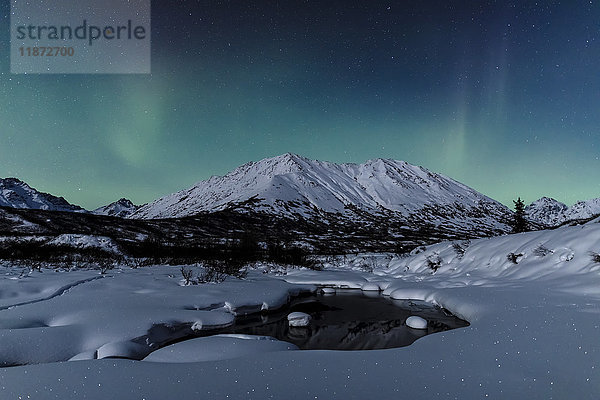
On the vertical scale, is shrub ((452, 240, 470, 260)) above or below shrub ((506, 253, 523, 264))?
below

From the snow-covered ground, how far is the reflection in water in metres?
0.64

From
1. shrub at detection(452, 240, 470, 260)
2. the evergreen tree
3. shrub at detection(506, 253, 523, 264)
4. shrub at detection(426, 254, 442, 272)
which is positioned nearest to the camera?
shrub at detection(506, 253, 523, 264)

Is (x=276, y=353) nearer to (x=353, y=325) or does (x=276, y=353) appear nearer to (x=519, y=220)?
(x=353, y=325)

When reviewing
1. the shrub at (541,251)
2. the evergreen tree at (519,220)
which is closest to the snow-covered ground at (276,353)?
the shrub at (541,251)

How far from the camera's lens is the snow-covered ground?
3.44 metres

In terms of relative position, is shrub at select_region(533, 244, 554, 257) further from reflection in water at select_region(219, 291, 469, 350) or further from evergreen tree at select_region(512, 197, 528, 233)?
evergreen tree at select_region(512, 197, 528, 233)

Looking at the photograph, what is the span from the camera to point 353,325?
8.62 meters

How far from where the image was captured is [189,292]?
954 centimetres

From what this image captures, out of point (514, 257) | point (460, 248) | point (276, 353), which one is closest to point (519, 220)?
point (460, 248)

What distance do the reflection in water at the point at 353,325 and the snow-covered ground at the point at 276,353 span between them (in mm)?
641

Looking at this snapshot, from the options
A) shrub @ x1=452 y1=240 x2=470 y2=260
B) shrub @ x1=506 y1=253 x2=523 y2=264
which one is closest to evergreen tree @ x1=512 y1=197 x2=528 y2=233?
shrub @ x1=452 y1=240 x2=470 y2=260

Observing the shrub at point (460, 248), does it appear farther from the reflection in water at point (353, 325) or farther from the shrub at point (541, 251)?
the reflection in water at point (353, 325)

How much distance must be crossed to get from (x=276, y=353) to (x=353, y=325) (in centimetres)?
454

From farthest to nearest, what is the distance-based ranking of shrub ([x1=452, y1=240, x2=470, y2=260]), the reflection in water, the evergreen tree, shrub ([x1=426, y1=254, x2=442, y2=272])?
the evergreen tree → shrub ([x1=426, y1=254, x2=442, y2=272]) → shrub ([x1=452, y1=240, x2=470, y2=260]) → the reflection in water
